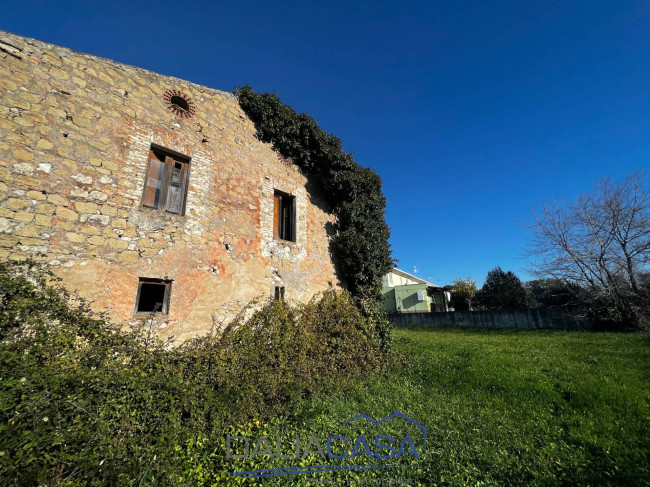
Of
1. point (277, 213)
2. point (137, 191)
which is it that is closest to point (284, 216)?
point (277, 213)

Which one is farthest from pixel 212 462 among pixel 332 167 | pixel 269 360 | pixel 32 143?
pixel 332 167

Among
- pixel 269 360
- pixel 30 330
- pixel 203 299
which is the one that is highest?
pixel 203 299

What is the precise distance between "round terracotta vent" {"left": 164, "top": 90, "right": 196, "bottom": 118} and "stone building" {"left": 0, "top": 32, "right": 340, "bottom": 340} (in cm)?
3

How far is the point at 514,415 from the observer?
13.6 feet

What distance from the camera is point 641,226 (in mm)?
12375

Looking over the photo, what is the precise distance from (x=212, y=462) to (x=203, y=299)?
9.17 ft

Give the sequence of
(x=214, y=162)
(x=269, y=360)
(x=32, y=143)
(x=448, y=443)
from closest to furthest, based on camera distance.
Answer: (x=448, y=443) → (x=32, y=143) → (x=269, y=360) → (x=214, y=162)

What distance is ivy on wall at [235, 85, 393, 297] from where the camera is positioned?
7.55 meters

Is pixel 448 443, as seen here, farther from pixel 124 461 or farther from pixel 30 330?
pixel 30 330

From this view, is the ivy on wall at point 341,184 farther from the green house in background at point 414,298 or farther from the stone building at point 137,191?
the green house in background at point 414,298

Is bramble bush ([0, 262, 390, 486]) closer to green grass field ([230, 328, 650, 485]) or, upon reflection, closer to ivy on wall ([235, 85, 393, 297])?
green grass field ([230, 328, 650, 485])

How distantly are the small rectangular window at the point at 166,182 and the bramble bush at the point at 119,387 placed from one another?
215cm

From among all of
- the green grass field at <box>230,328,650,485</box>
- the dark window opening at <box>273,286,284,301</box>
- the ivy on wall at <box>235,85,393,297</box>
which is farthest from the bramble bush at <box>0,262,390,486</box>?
the ivy on wall at <box>235,85,393,297</box>

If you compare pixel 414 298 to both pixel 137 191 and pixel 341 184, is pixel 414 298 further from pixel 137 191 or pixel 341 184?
pixel 137 191
